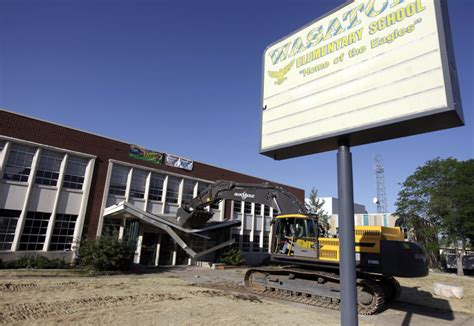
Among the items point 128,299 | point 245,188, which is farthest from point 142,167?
point 128,299

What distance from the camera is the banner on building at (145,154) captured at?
79.8 feet

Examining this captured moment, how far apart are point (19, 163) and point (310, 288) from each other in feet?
60.5

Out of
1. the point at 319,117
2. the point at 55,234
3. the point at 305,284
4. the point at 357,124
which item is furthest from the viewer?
the point at 55,234

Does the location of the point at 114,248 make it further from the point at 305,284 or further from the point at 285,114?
the point at 285,114

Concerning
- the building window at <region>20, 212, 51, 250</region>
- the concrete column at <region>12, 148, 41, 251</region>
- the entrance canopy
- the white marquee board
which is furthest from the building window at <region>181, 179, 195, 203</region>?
the white marquee board

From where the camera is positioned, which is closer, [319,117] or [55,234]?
[319,117]

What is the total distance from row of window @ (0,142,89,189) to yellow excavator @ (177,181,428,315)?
14119 millimetres

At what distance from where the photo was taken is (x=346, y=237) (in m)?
4.71

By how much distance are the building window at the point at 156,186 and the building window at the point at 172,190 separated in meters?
0.68

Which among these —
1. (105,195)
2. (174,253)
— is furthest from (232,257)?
(105,195)

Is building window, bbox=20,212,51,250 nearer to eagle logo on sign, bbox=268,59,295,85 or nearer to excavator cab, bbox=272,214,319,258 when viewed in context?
excavator cab, bbox=272,214,319,258

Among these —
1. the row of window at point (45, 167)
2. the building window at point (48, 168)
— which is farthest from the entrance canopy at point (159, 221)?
the building window at point (48, 168)

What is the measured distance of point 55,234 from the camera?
19.7 m

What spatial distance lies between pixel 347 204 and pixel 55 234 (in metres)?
20.5
